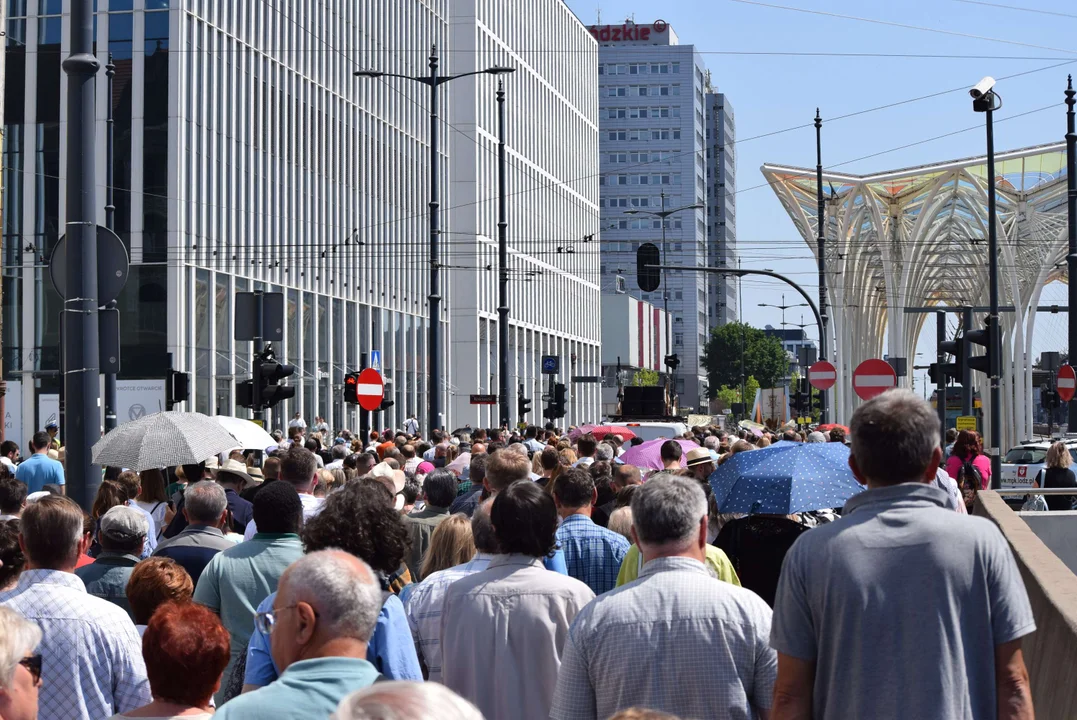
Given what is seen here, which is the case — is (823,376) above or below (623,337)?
below

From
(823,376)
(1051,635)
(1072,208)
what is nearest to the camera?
(1051,635)

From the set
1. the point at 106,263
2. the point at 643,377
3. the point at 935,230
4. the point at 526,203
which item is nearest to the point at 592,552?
the point at 106,263

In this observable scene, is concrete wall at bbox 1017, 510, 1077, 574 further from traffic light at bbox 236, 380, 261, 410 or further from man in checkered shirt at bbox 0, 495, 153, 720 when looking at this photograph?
man in checkered shirt at bbox 0, 495, 153, 720

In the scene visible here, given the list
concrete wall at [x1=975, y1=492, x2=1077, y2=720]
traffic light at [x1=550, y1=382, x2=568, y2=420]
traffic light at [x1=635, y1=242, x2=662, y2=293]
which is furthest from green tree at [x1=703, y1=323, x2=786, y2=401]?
concrete wall at [x1=975, y1=492, x2=1077, y2=720]

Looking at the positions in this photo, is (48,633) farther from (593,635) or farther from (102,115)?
(102,115)

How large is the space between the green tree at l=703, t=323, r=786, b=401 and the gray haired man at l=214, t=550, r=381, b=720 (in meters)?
157

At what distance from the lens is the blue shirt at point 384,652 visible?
5.12 m

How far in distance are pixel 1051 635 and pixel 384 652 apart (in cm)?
347

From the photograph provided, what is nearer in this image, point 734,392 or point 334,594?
point 334,594

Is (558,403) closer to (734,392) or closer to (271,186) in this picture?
(271,186)

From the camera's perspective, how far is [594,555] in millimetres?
7992

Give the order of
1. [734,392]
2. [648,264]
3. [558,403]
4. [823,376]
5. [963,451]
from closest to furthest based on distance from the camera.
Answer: [963,451] → [823,376] → [648,264] → [558,403] → [734,392]

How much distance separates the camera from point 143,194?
4625 centimetres

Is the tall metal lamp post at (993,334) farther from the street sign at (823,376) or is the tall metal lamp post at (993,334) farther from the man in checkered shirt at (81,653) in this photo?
the man in checkered shirt at (81,653)
